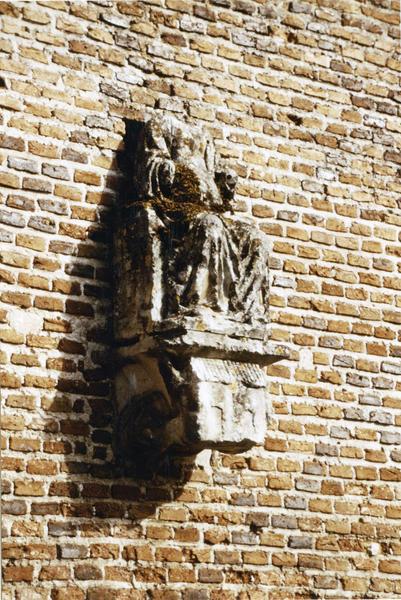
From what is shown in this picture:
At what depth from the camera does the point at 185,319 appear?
211 inches

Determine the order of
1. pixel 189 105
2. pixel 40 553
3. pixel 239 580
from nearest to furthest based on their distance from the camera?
pixel 40 553, pixel 239 580, pixel 189 105

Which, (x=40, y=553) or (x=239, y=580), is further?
(x=239, y=580)

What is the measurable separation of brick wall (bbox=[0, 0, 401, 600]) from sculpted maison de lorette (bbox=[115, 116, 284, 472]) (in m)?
0.16

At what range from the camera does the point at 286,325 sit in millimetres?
6281

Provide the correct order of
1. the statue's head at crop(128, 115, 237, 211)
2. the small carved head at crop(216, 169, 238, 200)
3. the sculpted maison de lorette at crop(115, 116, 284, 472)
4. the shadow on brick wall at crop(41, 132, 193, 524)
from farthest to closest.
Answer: the small carved head at crop(216, 169, 238, 200) → the statue's head at crop(128, 115, 237, 211) → the shadow on brick wall at crop(41, 132, 193, 524) → the sculpted maison de lorette at crop(115, 116, 284, 472)

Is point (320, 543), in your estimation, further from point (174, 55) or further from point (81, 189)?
point (174, 55)

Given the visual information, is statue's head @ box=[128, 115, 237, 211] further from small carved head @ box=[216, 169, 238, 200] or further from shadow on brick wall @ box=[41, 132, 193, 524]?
shadow on brick wall @ box=[41, 132, 193, 524]

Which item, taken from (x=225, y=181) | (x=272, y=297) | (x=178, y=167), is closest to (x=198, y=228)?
(x=178, y=167)

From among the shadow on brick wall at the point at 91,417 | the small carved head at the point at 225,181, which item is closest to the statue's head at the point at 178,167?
the small carved head at the point at 225,181

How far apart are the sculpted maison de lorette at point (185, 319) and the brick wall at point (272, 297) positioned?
160mm

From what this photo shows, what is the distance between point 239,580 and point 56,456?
1.06 m

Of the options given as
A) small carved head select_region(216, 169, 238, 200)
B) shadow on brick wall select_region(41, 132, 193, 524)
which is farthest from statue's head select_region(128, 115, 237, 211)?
shadow on brick wall select_region(41, 132, 193, 524)

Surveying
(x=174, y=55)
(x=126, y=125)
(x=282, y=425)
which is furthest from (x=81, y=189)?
(x=282, y=425)

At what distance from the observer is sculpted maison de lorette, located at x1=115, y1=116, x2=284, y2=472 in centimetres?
537
